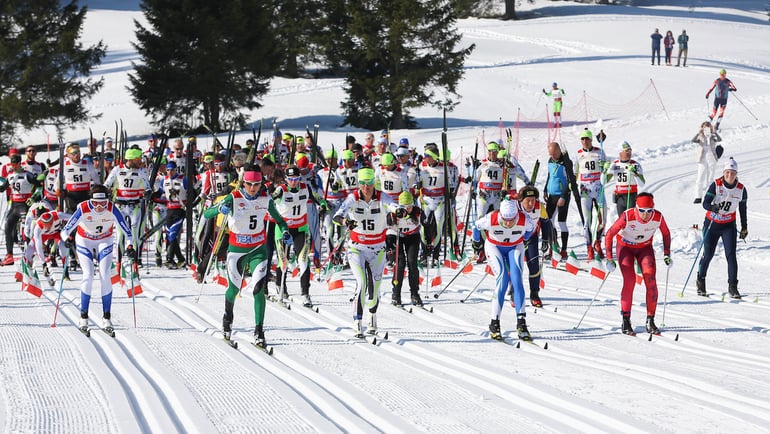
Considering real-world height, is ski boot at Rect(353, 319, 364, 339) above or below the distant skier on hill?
below

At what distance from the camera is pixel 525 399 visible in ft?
29.0

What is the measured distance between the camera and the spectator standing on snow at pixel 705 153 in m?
Answer: 22.4

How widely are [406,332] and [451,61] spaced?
28.4 m

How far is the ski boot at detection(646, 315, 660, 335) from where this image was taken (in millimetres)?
11977

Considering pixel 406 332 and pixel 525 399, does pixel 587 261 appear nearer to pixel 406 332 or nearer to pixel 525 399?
pixel 406 332

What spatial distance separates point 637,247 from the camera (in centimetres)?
1212

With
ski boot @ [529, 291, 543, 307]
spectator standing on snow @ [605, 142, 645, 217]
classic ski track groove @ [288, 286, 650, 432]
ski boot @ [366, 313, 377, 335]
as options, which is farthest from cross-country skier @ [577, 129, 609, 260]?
ski boot @ [366, 313, 377, 335]

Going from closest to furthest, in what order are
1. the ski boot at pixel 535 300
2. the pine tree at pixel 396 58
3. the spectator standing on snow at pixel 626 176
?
the ski boot at pixel 535 300 < the spectator standing on snow at pixel 626 176 < the pine tree at pixel 396 58

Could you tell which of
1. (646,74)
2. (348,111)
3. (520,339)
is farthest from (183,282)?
(646,74)

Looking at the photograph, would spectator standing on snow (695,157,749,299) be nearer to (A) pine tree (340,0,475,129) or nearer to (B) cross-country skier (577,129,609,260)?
(B) cross-country skier (577,129,609,260)

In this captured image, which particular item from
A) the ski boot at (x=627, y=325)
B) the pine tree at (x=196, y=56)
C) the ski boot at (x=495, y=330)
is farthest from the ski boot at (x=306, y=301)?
the pine tree at (x=196, y=56)

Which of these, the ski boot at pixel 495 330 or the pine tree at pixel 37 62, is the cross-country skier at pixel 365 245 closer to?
the ski boot at pixel 495 330

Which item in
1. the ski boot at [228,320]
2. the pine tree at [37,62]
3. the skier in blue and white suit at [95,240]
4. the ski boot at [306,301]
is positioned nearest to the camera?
the ski boot at [228,320]

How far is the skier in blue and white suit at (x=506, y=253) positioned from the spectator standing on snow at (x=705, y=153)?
11.6m
